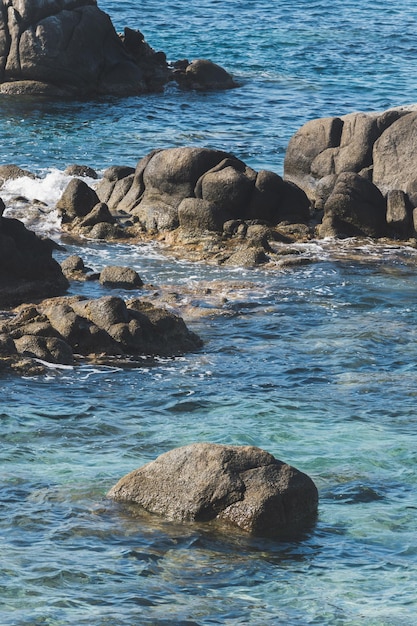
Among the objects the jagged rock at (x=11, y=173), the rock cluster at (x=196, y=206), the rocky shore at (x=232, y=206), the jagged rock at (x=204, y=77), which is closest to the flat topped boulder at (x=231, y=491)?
the rocky shore at (x=232, y=206)

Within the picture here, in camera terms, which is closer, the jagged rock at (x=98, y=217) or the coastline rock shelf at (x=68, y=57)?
the jagged rock at (x=98, y=217)

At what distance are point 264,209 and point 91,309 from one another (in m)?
8.88

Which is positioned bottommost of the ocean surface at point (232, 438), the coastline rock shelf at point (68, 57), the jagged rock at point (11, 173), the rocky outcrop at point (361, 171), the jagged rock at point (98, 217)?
the ocean surface at point (232, 438)

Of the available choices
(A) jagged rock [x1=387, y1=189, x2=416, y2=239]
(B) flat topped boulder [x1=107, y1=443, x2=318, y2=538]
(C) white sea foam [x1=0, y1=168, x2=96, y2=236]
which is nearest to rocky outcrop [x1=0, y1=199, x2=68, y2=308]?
(C) white sea foam [x1=0, y1=168, x2=96, y2=236]

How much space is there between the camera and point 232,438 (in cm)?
1612

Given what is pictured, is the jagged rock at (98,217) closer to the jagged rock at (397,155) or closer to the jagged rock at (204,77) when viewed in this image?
the jagged rock at (397,155)

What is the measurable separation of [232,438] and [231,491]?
3181 mm

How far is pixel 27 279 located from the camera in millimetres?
22391

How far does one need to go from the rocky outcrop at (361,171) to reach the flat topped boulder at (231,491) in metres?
14.6

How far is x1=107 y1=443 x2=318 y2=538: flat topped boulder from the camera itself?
508 inches

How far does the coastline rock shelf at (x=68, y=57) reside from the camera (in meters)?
41.1

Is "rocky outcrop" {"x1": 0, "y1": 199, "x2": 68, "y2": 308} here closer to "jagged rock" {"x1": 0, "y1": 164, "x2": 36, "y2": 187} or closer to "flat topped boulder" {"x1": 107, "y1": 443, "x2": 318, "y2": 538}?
"jagged rock" {"x1": 0, "y1": 164, "x2": 36, "y2": 187}

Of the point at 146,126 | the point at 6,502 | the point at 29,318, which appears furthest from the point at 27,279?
the point at 146,126

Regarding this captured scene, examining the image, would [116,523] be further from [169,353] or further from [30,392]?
[169,353]
